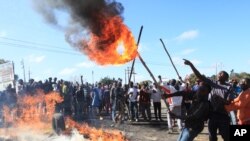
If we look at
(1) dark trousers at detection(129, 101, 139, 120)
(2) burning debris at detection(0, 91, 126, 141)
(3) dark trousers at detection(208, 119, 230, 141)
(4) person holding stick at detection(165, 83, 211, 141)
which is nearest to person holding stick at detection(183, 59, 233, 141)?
(3) dark trousers at detection(208, 119, 230, 141)

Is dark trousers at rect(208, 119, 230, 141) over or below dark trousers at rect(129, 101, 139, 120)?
below

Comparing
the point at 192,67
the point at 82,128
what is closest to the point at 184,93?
the point at 192,67

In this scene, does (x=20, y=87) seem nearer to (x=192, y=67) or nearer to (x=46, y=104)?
(x=46, y=104)

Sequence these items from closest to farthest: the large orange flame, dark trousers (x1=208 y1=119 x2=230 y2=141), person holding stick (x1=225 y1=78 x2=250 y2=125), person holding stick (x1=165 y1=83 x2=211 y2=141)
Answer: person holding stick (x1=225 y1=78 x2=250 y2=125) → person holding stick (x1=165 y1=83 x2=211 y2=141) → dark trousers (x1=208 y1=119 x2=230 y2=141) → the large orange flame

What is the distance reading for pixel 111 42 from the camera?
40.7 feet

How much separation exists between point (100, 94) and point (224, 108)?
11494 mm

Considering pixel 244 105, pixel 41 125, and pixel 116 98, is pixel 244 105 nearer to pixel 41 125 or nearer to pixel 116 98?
pixel 41 125

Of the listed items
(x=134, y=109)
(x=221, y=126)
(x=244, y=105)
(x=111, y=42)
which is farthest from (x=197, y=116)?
(x=134, y=109)

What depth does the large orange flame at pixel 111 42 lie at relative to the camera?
39.3ft

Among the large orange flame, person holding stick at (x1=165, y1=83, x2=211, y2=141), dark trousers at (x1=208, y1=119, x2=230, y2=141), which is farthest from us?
the large orange flame

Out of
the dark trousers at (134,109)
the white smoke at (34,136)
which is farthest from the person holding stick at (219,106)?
the dark trousers at (134,109)

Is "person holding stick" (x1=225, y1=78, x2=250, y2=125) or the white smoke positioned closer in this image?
"person holding stick" (x1=225, y1=78, x2=250, y2=125)

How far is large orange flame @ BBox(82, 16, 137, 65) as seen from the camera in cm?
1199

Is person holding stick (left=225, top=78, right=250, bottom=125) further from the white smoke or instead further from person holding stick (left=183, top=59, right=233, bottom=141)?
the white smoke
